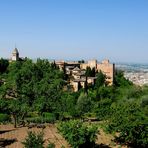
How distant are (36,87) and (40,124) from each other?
10.7 m

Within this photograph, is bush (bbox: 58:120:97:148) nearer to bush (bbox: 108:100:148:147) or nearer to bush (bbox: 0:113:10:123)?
bush (bbox: 108:100:148:147)

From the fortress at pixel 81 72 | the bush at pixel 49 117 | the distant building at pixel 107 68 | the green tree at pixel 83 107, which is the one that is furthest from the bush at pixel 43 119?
the distant building at pixel 107 68

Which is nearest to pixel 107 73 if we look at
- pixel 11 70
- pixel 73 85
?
pixel 73 85

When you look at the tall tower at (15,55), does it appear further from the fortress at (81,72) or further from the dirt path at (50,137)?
the dirt path at (50,137)

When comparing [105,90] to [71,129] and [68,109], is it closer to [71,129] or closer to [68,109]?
[68,109]

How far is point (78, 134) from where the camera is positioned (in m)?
30.2

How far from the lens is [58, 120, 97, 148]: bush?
30016 mm

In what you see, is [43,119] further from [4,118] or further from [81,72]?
[81,72]

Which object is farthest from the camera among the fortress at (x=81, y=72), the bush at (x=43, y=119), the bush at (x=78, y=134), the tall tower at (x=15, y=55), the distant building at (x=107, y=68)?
the tall tower at (x=15, y=55)

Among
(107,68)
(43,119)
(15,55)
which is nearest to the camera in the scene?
(43,119)

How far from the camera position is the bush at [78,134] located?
30016mm

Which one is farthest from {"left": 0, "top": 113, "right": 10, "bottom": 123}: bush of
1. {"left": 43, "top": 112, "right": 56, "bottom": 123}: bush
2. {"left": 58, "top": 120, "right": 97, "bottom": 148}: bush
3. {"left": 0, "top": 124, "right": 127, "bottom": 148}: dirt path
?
{"left": 58, "top": 120, "right": 97, "bottom": 148}: bush

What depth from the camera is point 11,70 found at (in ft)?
232

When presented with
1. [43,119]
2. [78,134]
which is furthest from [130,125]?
[43,119]
